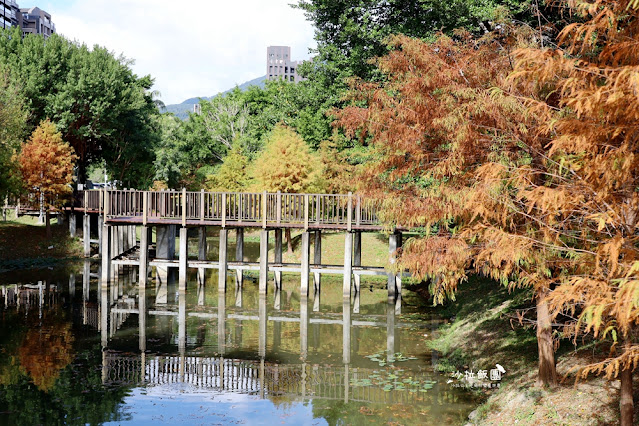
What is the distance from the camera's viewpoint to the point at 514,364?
43.8ft

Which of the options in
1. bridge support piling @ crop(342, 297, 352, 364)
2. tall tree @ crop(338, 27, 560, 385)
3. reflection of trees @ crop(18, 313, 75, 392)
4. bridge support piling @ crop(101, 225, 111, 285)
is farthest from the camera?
bridge support piling @ crop(101, 225, 111, 285)

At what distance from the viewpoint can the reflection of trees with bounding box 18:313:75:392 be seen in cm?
1452

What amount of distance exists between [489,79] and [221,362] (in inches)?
385

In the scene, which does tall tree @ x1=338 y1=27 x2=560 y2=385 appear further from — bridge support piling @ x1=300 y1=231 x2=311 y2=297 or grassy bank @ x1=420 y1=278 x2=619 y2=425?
bridge support piling @ x1=300 y1=231 x2=311 y2=297

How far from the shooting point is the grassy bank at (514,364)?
9.78m

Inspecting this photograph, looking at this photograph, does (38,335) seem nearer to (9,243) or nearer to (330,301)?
(330,301)

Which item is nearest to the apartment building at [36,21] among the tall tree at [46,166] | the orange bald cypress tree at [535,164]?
the tall tree at [46,166]

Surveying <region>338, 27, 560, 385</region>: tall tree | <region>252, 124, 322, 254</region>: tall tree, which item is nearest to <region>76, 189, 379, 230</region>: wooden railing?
<region>252, 124, 322, 254</region>: tall tree

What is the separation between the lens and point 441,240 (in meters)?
11.9

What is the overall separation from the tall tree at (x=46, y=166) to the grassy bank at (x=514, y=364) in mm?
25450

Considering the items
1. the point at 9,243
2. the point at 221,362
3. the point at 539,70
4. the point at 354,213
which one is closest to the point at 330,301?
the point at 354,213

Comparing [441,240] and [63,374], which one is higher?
[441,240]

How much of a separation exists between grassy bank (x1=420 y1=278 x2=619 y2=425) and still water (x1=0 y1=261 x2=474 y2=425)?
2.41ft

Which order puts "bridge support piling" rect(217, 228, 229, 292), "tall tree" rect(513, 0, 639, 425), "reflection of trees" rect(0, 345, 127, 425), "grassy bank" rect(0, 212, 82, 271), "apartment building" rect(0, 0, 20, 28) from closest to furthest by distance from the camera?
"tall tree" rect(513, 0, 639, 425), "reflection of trees" rect(0, 345, 127, 425), "bridge support piling" rect(217, 228, 229, 292), "grassy bank" rect(0, 212, 82, 271), "apartment building" rect(0, 0, 20, 28)
